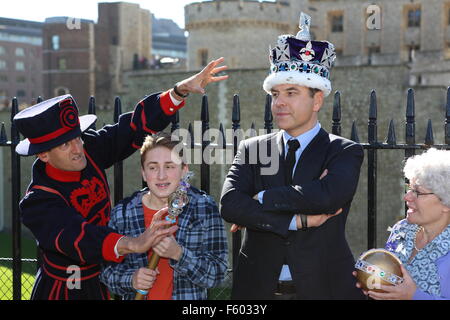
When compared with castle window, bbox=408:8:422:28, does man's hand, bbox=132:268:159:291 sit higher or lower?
lower

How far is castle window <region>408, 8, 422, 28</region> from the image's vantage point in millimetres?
33125

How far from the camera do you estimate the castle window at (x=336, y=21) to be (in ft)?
114

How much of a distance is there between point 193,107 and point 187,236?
75.5ft

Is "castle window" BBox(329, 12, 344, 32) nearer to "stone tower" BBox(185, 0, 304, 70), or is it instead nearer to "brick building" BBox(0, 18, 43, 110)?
"stone tower" BBox(185, 0, 304, 70)

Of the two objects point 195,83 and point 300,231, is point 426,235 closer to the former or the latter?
point 300,231

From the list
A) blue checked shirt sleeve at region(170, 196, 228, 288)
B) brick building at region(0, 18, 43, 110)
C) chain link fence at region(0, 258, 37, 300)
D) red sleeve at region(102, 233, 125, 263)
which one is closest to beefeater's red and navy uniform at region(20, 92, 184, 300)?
red sleeve at region(102, 233, 125, 263)

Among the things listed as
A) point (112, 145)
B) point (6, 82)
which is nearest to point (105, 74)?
point (6, 82)

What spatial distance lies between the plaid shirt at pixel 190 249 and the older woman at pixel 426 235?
928 mm

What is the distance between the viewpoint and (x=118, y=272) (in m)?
3.57

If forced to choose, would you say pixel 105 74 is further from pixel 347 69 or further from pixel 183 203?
pixel 183 203

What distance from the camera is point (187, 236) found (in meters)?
3.62

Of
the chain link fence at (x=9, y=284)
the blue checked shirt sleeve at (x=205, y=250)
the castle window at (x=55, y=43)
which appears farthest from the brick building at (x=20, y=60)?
the blue checked shirt sleeve at (x=205, y=250)

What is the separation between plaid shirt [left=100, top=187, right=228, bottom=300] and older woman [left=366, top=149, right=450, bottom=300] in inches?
36.5

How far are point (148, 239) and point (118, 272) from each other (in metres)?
0.41
